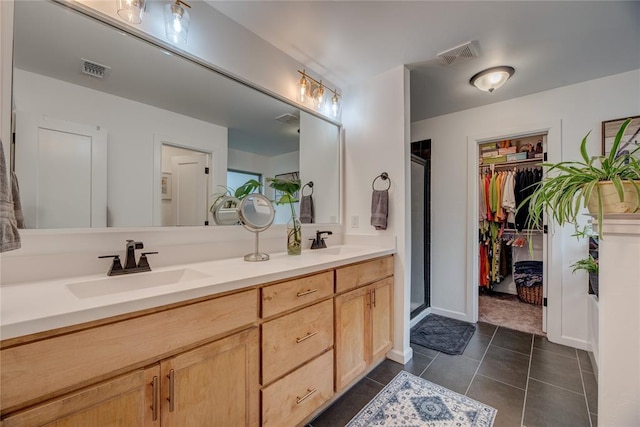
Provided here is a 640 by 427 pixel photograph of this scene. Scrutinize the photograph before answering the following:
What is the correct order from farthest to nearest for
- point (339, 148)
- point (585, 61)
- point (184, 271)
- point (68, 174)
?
1. point (339, 148)
2. point (585, 61)
3. point (184, 271)
4. point (68, 174)

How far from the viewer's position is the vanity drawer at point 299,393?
3.94 feet

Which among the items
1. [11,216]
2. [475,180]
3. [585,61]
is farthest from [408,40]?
[11,216]

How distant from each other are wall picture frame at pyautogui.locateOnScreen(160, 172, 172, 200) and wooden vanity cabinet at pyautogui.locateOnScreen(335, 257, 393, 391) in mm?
1050

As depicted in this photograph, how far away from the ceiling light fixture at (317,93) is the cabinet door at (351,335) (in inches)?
62.1

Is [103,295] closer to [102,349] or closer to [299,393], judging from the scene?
[102,349]

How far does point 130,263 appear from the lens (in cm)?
119

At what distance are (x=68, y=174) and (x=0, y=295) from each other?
528 millimetres

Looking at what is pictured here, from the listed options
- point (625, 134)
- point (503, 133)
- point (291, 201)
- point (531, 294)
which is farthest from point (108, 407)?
point (531, 294)

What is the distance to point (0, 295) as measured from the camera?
85cm

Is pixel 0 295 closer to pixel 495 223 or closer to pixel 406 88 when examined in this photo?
pixel 406 88

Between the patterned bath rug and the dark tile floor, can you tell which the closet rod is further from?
the patterned bath rug

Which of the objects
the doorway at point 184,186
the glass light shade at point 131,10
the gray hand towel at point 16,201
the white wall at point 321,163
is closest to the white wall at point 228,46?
the glass light shade at point 131,10

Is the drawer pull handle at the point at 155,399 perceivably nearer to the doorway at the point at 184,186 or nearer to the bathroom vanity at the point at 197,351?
the bathroom vanity at the point at 197,351

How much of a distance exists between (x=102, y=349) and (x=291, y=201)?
4.67 ft
